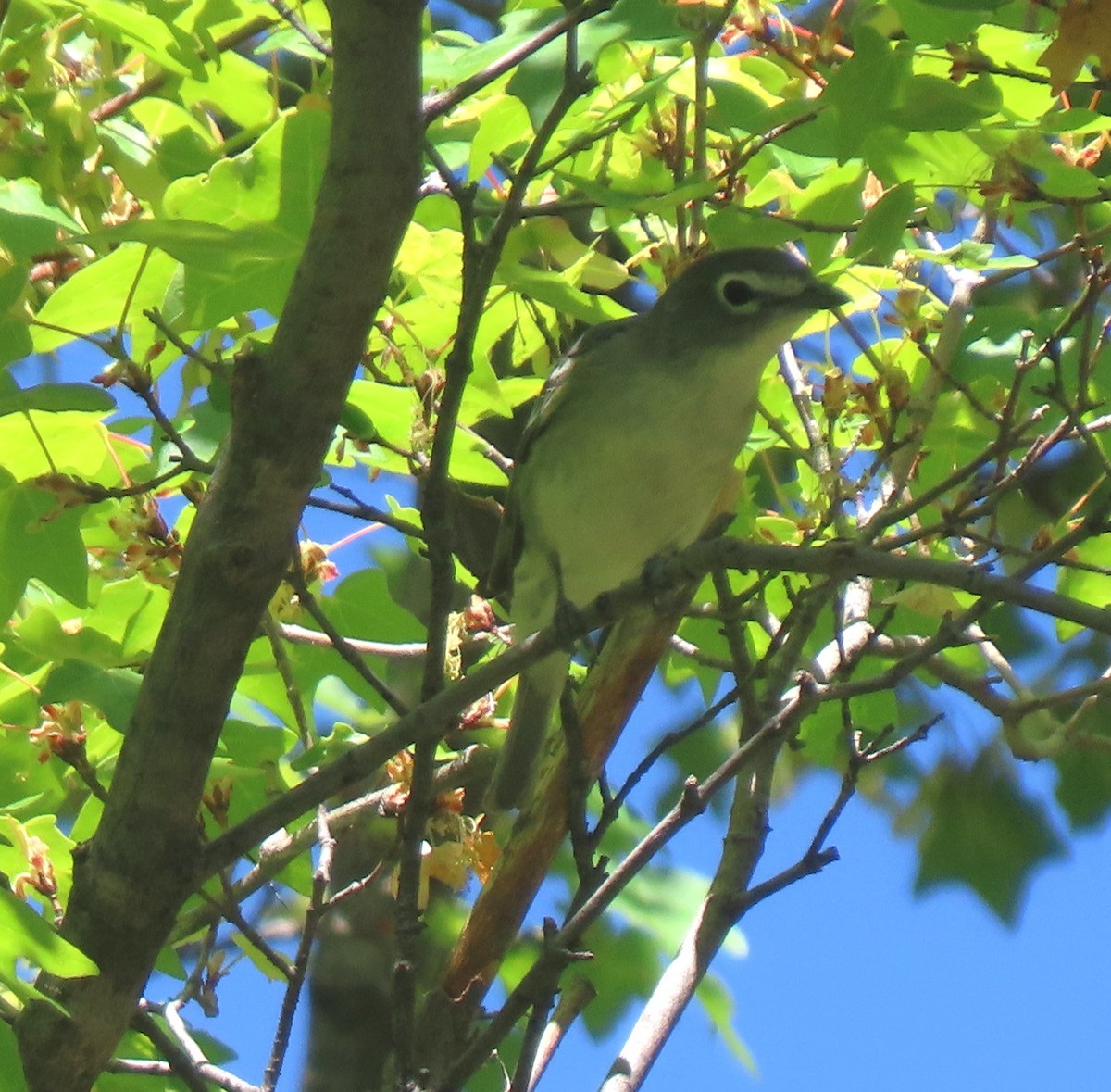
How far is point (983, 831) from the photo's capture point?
6379 mm

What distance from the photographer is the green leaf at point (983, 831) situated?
619 centimetres

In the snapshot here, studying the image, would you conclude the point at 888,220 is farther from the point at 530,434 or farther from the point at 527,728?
the point at 527,728

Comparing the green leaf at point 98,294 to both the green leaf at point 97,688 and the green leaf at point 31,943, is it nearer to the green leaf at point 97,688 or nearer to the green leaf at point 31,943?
the green leaf at point 97,688

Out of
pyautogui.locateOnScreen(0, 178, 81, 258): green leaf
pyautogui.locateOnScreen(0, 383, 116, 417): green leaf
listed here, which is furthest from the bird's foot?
pyautogui.locateOnScreen(0, 178, 81, 258): green leaf

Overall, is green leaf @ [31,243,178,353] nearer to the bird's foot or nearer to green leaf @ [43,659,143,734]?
green leaf @ [43,659,143,734]

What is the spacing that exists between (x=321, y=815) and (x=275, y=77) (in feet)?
5.28

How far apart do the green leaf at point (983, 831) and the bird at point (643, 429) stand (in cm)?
279

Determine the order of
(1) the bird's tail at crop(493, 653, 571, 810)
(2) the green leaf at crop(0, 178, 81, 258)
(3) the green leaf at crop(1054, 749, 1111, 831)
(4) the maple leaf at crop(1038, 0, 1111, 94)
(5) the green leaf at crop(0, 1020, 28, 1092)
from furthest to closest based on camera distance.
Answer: (3) the green leaf at crop(1054, 749, 1111, 831) < (1) the bird's tail at crop(493, 653, 571, 810) < (2) the green leaf at crop(0, 178, 81, 258) < (5) the green leaf at crop(0, 1020, 28, 1092) < (4) the maple leaf at crop(1038, 0, 1111, 94)

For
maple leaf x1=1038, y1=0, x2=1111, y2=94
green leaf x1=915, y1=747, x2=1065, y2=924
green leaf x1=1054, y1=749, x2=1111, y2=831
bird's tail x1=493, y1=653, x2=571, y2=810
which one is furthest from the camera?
green leaf x1=915, y1=747, x2=1065, y2=924

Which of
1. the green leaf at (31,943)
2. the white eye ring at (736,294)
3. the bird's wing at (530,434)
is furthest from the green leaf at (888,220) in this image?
the green leaf at (31,943)

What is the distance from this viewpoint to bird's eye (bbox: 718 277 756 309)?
376 centimetres

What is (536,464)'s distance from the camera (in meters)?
4.03

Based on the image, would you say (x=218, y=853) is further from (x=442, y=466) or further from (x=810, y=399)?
(x=810, y=399)

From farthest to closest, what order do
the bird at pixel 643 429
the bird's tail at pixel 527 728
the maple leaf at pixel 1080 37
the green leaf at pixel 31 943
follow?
the bird's tail at pixel 527 728
the bird at pixel 643 429
the maple leaf at pixel 1080 37
the green leaf at pixel 31 943
